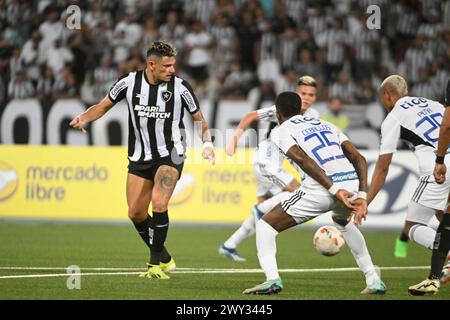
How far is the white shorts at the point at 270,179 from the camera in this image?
13.2 m

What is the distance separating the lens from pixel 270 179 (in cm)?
1338

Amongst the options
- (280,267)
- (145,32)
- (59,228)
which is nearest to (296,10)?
(145,32)

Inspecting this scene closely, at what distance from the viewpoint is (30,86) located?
2295 centimetres

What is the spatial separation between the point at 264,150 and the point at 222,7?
1144cm

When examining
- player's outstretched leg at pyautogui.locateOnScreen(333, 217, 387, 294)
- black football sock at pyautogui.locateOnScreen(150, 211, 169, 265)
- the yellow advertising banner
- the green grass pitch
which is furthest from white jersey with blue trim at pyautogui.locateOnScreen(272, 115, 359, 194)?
the yellow advertising banner

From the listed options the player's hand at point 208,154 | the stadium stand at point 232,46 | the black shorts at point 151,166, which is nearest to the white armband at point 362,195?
the player's hand at point 208,154

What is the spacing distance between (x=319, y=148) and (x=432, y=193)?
177 cm

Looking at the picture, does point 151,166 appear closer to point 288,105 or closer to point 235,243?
point 288,105

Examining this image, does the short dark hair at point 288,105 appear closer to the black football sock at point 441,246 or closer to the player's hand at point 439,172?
the player's hand at point 439,172

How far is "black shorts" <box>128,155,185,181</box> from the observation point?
10812mm

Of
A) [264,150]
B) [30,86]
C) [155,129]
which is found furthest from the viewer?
[30,86]

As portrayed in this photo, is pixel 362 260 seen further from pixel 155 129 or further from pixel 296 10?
pixel 296 10

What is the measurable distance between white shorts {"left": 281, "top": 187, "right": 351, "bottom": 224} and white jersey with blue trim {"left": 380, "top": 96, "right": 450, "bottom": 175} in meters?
1.01

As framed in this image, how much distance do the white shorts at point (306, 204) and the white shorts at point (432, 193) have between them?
4.94 ft
